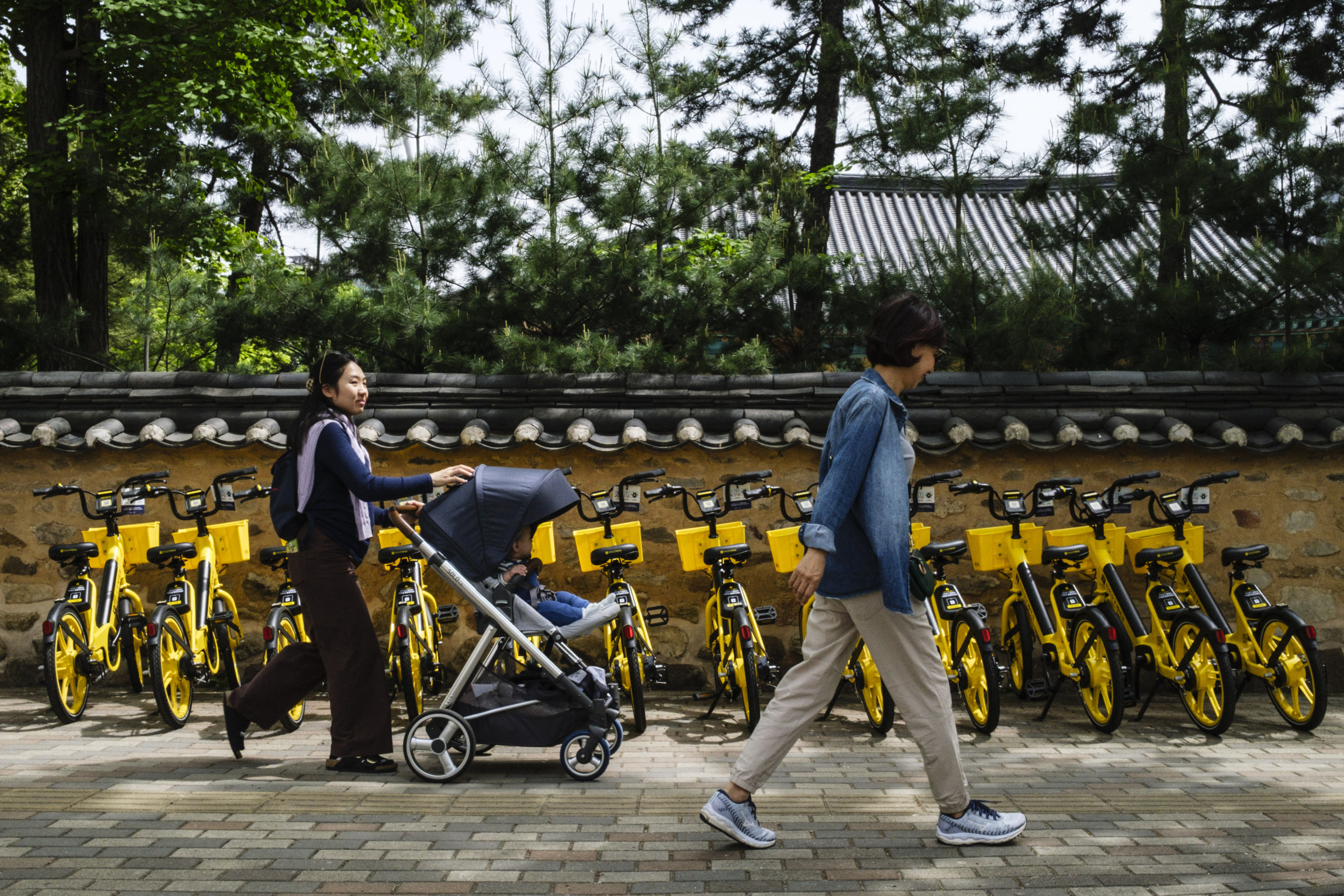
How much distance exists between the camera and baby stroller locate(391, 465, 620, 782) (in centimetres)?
443

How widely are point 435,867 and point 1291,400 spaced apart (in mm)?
5817

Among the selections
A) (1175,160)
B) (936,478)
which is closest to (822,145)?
(1175,160)

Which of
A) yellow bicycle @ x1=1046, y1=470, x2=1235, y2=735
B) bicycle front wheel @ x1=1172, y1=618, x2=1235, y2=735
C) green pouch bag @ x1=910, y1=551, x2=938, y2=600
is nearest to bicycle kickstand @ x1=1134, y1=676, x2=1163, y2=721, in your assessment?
yellow bicycle @ x1=1046, y1=470, x2=1235, y2=735

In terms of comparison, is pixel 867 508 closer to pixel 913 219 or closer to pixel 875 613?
pixel 875 613

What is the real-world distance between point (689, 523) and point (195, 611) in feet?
9.51

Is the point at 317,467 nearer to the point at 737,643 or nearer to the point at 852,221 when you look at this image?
the point at 737,643

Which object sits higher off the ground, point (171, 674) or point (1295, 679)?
point (171, 674)

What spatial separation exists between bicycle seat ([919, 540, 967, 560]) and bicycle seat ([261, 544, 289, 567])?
3535mm

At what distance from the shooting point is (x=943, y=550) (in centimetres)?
558

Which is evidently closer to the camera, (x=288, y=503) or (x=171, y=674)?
(x=288, y=503)

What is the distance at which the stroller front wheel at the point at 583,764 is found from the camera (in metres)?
4.46

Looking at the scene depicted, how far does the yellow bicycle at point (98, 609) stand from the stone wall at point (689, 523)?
0.58m

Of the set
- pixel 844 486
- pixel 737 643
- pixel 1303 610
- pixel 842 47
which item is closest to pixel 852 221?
pixel 842 47

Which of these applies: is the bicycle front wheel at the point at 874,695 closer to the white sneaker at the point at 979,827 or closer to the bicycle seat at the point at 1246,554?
the white sneaker at the point at 979,827
